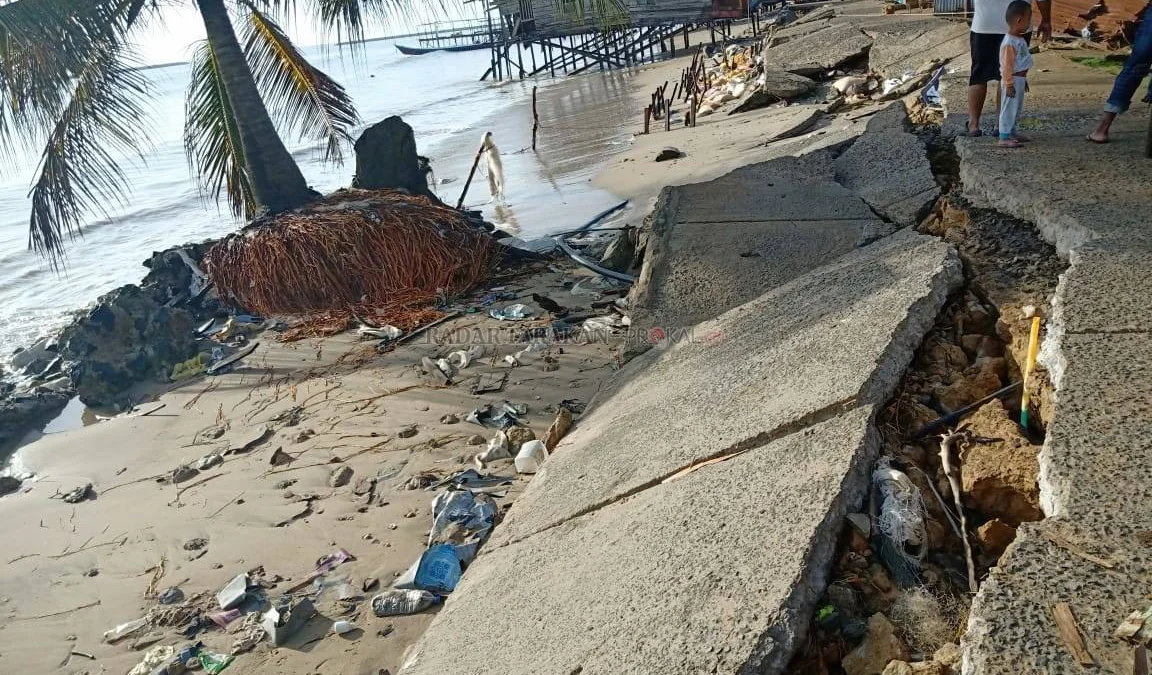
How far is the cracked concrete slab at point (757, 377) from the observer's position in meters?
2.97

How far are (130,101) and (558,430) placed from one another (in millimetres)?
6255

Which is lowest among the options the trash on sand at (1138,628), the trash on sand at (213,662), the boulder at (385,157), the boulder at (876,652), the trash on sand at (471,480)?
the trash on sand at (213,662)

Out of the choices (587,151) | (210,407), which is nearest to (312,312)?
(210,407)

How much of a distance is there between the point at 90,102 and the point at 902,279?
774 cm

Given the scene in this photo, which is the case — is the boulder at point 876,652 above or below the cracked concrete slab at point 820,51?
below

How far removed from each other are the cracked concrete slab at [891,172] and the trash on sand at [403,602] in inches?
134

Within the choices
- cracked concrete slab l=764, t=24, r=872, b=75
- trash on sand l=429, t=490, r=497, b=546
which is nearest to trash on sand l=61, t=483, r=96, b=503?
trash on sand l=429, t=490, r=497, b=546

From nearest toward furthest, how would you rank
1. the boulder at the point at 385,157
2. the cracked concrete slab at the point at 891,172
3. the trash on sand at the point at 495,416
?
the cracked concrete slab at the point at 891,172, the trash on sand at the point at 495,416, the boulder at the point at 385,157

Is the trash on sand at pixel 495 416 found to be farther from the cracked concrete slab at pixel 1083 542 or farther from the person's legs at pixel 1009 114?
the person's legs at pixel 1009 114

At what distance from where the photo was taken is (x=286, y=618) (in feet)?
11.2

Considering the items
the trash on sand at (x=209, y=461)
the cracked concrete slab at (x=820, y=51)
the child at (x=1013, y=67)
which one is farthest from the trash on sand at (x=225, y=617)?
the cracked concrete slab at (x=820, y=51)

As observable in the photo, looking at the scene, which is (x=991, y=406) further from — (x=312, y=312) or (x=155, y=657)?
(x=312, y=312)

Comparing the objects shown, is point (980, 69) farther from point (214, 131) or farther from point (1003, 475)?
point (214, 131)

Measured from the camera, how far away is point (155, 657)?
3.45 metres
